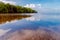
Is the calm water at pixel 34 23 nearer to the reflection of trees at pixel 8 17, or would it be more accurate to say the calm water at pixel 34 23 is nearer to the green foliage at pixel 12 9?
the reflection of trees at pixel 8 17

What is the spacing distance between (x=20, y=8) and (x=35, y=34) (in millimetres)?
495

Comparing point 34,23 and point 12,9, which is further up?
point 12,9

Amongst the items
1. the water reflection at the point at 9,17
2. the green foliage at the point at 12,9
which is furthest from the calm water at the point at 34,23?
the green foliage at the point at 12,9

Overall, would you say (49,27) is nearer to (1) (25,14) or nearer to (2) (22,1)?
(1) (25,14)

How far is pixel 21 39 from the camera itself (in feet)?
5.17

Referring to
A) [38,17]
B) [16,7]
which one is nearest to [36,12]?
[38,17]

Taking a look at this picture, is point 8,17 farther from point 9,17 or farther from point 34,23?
point 34,23

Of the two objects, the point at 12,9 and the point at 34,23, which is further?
the point at 12,9

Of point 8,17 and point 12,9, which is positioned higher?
point 12,9

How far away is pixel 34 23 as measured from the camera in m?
1.72

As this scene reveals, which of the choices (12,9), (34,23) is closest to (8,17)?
(12,9)

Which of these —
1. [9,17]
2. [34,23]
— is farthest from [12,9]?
[34,23]

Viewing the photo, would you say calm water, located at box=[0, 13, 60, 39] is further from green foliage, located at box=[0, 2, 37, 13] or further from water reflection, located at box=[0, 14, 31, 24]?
green foliage, located at box=[0, 2, 37, 13]

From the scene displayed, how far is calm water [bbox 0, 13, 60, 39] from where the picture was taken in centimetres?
168
